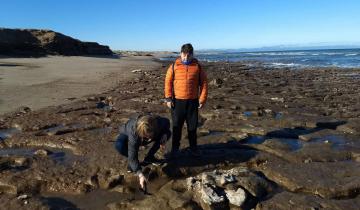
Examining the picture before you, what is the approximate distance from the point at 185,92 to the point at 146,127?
1774 millimetres

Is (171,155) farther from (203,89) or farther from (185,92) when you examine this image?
(203,89)

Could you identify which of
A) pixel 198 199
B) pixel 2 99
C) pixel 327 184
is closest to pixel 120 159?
pixel 198 199

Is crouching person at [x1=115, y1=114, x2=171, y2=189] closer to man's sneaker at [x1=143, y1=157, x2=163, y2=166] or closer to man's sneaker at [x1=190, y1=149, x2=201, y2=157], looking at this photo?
man's sneaker at [x1=143, y1=157, x2=163, y2=166]

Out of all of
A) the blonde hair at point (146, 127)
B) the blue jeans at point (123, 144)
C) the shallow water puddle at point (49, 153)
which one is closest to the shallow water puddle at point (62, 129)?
→ the shallow water puddle at point (49, 153)

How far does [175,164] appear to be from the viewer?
652 centimetres

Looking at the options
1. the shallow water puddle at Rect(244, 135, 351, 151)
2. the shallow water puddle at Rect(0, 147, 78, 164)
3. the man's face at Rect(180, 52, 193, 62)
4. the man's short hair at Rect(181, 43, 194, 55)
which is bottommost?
the shallow water puddle at Rect(244, 135, 351, 151)

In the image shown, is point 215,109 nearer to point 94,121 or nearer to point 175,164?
point 94,121

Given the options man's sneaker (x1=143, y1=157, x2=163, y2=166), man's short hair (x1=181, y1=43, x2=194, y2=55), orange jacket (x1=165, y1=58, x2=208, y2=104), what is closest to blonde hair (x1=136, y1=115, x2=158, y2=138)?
man's sneaker (x1=143, y1=157, x2=163, y2=166)

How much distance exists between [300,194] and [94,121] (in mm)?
5849

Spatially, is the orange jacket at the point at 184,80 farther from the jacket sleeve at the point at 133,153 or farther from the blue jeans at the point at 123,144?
the jacket sleeve at the point at 133,153

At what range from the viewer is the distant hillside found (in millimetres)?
45688

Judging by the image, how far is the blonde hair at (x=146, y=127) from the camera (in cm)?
531

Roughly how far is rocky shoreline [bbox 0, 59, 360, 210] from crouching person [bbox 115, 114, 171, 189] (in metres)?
0.38

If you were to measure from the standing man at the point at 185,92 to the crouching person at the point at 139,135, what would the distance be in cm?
89
